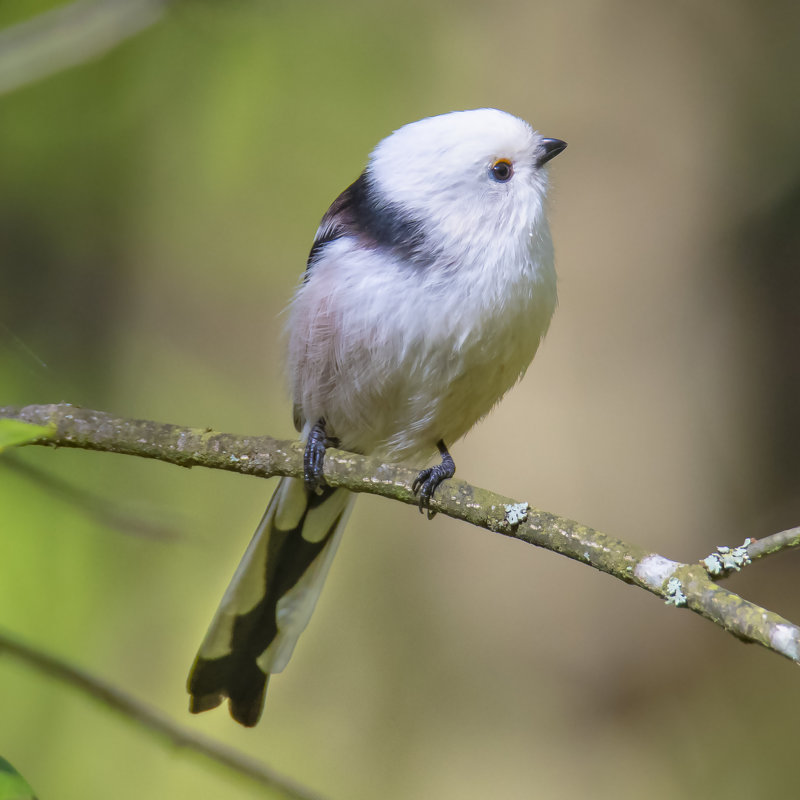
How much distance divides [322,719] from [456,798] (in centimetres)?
66

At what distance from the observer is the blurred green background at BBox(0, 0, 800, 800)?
3.36 meters

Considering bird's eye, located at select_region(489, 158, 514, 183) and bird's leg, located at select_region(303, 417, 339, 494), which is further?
bird's eye, located at select_region(489, 158, 514, 183)

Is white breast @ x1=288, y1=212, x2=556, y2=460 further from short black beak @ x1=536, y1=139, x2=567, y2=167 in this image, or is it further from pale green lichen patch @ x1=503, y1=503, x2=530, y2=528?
pale green lichen patch @ x1=503, y1=503, x2=530, y2=528

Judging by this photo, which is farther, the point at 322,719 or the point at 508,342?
the point at 322,719

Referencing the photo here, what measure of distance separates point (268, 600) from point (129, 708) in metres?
0.84

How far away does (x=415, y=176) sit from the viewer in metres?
2.38

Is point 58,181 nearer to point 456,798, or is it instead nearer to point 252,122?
point 252,122

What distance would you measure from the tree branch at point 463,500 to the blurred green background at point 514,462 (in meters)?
0.91

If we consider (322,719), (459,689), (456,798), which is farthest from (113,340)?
(456,798)

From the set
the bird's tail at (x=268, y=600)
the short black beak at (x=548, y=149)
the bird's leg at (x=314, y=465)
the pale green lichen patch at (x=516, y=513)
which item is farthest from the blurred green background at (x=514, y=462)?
the pale green lichen patch at (x=516, y=513)

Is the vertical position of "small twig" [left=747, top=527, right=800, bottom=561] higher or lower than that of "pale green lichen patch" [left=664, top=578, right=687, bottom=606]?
higher

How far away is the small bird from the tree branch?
139 millimetres

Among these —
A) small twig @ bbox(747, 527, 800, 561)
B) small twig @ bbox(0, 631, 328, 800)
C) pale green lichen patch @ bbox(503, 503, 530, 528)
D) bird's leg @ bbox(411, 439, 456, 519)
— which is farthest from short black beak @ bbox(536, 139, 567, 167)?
small twig @ bbox(0, 631, 328, 800)

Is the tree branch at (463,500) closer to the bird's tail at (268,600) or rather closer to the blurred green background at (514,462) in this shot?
the bird's tail at (268,600)
